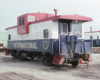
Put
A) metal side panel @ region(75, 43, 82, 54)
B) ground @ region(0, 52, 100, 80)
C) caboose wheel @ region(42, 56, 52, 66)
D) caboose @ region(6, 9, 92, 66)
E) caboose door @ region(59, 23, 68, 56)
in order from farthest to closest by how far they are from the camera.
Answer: caboose wheel @ region(42, 56, 52, 66) → metal side panel @ region(75, 43, 82, 54) → caboose @ region(6, 9, 92, 66) → caboose door @ region(59, 23, 68, 56) → ground @ region(0, 52, 100, 80)

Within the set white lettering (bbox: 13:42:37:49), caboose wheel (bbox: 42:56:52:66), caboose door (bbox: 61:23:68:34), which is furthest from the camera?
white lettering (bbox: 13:42:37:49)

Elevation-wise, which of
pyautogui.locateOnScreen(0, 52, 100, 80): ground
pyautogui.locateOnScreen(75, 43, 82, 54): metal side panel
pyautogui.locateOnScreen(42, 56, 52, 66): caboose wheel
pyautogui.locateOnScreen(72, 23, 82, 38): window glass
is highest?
pyautogui.locateOnScreen(72, 23, 82, 38): window glass

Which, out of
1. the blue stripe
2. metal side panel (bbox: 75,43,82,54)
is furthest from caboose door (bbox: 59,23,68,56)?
metal side panel (bbox: 75,43,82,54)

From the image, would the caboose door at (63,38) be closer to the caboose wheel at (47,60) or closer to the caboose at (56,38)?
the caboose at (56,38)

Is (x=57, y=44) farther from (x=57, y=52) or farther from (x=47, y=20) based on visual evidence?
(x=47, y=20)

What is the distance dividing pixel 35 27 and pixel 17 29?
2.95 metres

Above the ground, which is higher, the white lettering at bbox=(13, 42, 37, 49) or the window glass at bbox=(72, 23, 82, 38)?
the window glass at bbox=(72, 23, 82, 38)

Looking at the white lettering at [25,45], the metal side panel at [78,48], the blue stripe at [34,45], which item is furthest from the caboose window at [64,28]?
the white lettering at [25,45]

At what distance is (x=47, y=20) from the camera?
33.3 ft

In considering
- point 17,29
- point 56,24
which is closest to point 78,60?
point 56,24

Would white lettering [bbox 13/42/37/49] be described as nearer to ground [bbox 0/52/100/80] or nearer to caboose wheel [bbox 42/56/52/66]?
caboose wheel [bbox 42/56/52/66]

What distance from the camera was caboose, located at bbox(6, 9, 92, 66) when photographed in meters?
9.20

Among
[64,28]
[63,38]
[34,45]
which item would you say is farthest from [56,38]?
[34,45]

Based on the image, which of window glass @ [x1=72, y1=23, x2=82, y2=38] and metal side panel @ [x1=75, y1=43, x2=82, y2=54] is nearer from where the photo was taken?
metal side panel @ [x1=75, y1=43, x2=82, y2=54]
